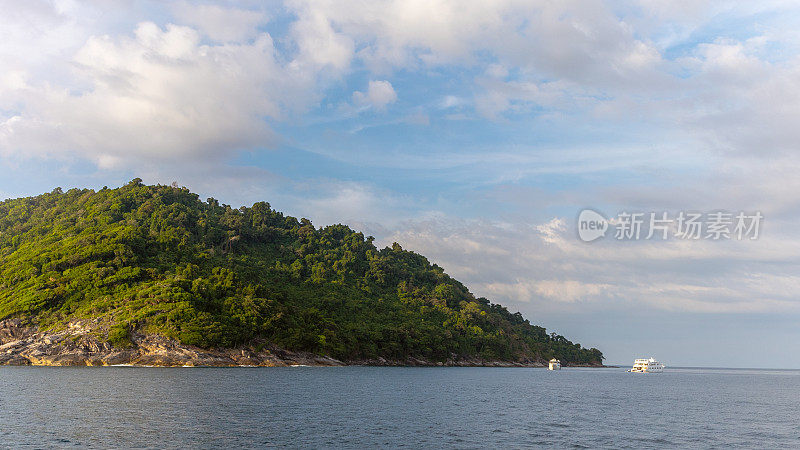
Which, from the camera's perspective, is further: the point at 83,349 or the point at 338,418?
the point at 83,349

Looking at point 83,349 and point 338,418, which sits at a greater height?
point 338,418

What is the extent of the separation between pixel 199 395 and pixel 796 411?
111428mm

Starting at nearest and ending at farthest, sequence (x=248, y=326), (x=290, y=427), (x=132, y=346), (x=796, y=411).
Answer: (x=290, y=427) < (x=796, y=411) < (x=132, y=346) < (x=248, y=326)

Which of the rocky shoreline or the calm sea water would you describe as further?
the rocky shoreline

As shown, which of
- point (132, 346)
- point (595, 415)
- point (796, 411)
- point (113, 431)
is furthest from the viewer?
point (132, 346)

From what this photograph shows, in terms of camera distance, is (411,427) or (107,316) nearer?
(411,427)

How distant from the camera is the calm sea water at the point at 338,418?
5675cm

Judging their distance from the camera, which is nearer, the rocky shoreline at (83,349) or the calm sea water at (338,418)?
the calm sea water at (338,418)

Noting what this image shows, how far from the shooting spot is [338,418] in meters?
71.8

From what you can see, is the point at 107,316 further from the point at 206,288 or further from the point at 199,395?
the point at 199,395

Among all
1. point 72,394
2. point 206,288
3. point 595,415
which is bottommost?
point 72,394

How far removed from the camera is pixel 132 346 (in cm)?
16662

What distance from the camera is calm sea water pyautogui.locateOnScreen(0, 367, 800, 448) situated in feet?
186

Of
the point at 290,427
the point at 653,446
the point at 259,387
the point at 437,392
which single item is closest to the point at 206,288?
the point at 259,387
